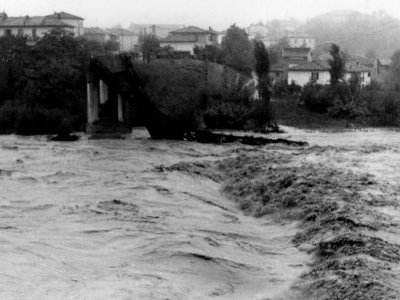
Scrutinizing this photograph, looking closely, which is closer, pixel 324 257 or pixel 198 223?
pixel 324 257

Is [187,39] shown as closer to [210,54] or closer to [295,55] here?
[295,55]

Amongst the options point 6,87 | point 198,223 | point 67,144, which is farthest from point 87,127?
point 198,223

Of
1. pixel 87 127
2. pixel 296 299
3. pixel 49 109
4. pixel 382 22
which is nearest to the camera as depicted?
pixel 296 299

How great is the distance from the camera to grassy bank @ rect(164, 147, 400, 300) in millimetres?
11078

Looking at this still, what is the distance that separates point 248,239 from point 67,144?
20.2 m

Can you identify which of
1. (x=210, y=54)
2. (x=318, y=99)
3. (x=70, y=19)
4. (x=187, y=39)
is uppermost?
(x=70, y=19)

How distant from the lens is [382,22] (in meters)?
172

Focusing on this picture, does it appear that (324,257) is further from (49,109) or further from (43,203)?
(49,109)

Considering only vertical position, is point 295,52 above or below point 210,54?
above

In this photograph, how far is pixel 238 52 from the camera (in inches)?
2367

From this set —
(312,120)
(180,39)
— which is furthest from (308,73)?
(312,120)

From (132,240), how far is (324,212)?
506cm

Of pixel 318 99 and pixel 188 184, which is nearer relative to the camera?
pixel 188 184

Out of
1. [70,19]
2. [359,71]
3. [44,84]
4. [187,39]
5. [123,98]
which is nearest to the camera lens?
[123,98]
